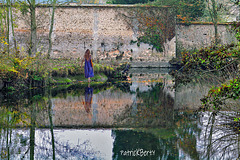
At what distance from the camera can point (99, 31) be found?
27.0 meters

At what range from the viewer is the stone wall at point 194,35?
28.0 meters

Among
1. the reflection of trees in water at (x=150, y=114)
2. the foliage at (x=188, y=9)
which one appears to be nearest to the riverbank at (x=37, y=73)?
the reflection of trees in water at (x=150, y=114)

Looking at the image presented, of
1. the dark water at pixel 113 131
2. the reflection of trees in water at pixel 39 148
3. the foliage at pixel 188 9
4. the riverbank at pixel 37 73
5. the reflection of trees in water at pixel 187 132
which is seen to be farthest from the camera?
the foliage at pixel 188 9

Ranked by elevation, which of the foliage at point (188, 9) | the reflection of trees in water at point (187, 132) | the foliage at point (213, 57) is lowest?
the reflection of trees in water at point (187, 132)

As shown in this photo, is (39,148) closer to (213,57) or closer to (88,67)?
(213,57)

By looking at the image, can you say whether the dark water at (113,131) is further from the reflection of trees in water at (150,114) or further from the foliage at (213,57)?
the foliage at (213,57)

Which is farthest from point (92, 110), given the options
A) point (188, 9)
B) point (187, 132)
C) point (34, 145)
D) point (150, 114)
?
point (188, 9)

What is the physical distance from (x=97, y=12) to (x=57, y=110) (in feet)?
64.0

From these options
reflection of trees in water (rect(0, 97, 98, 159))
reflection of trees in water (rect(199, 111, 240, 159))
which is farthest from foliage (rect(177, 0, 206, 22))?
reflection of trees in water (rect(0, 97, 98, 159))

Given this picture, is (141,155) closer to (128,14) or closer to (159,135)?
(159,135)

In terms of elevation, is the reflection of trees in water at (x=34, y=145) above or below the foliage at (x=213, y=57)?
below

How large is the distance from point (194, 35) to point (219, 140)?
2364 centimetres

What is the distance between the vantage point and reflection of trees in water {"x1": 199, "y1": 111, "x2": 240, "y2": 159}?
4945mm

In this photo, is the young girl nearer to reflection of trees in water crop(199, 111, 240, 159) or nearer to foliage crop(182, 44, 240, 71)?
foliage crop(182, 44, 240, 71)
